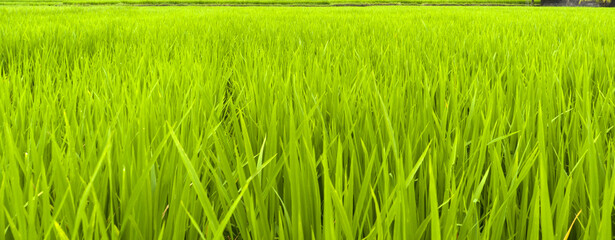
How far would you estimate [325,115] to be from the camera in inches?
26.2

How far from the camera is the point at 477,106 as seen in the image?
588 mm

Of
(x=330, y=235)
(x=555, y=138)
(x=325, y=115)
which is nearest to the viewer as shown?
(x=330, y=235)

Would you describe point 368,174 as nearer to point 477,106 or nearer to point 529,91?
point 477,106

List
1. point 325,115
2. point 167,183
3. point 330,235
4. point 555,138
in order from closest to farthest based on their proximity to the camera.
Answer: point 330,235, point 167,183, point 555,138, point 325,115

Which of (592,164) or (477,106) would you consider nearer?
(592,164)

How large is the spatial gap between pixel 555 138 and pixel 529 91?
14cm

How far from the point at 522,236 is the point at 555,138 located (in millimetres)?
269

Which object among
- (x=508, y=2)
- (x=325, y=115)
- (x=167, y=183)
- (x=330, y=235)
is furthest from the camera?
(x=508, y=2)

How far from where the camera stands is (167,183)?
0.40 meters

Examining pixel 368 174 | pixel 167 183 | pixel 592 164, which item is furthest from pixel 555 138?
pixel 167 183

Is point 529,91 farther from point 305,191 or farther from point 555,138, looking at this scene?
point 305,191

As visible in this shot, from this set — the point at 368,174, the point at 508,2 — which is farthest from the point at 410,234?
the point at 508,2

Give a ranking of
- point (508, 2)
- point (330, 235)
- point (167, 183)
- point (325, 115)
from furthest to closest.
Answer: point (508, 2), point (325, 115), point (167, 183), point (330, 235)

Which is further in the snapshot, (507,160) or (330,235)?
(507,160)
